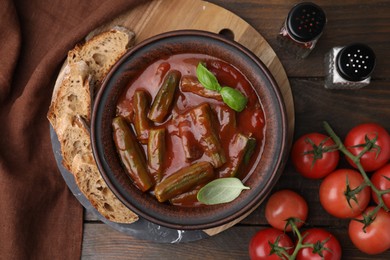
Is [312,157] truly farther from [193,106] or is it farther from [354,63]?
[193,106]

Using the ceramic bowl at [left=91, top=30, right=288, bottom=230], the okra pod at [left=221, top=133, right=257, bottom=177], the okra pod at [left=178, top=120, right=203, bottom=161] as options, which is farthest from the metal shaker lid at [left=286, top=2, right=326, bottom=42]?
the okra pod at [left=178, top=120, right=203, bottom=161]

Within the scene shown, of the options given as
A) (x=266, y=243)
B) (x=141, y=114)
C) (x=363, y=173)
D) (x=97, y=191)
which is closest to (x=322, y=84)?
(x=363, y=173)

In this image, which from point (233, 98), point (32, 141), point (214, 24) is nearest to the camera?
point (233, 98)

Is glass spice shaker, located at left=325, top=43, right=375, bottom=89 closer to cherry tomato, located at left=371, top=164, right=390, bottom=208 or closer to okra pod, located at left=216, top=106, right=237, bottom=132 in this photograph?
cherry tomato, located at left=371, top=164, right=390, bottom=208

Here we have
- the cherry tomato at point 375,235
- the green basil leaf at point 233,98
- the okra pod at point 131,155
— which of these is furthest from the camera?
the cherry tomato at point 375,235

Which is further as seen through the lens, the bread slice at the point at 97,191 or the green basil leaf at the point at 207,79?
the bread slice at the point at 97,191

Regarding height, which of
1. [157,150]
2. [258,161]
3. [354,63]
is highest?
[354,63]

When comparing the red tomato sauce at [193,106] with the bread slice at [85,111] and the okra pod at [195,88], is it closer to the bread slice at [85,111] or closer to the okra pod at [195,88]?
the okra pod at [195,88]

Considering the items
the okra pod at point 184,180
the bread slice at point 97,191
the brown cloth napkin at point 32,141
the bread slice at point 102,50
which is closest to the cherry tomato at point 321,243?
the okra pod at point 184,180
